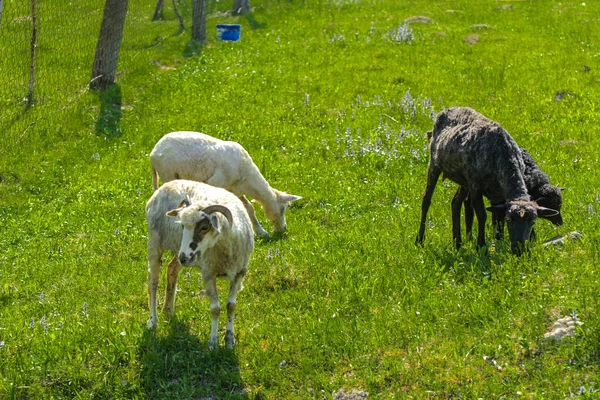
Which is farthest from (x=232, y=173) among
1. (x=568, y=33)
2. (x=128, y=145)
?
(x=568, y=33)

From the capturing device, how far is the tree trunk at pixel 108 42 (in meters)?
18.8

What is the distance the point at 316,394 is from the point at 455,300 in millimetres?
1818

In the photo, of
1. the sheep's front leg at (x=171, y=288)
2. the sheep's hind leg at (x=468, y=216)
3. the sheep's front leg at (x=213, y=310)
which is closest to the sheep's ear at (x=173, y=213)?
the sheep's front leg at (x=213, y=310)

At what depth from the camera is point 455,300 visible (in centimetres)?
805

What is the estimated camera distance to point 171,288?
29.3 feet

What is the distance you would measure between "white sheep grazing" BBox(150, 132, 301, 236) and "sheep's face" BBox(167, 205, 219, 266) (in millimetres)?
4421

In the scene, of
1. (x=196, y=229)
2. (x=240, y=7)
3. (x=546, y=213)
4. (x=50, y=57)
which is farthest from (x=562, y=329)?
(x=240, y=7)

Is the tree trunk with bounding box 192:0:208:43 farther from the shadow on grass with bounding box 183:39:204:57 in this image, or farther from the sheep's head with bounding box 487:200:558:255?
the sheep's head with bounding box 487:200:558:255

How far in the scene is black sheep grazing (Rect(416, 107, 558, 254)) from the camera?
885 centimetres

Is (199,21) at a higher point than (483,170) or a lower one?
lower

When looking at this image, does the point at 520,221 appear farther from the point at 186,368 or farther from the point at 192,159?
the point at 192,159

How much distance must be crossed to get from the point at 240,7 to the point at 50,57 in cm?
1111

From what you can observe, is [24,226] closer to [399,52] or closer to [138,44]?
[138,44]

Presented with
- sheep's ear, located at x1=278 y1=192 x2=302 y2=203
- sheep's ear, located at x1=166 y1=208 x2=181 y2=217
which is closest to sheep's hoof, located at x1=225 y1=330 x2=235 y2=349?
sheep's ear, located at x1=166 y1=208 x2=181 y2=217
